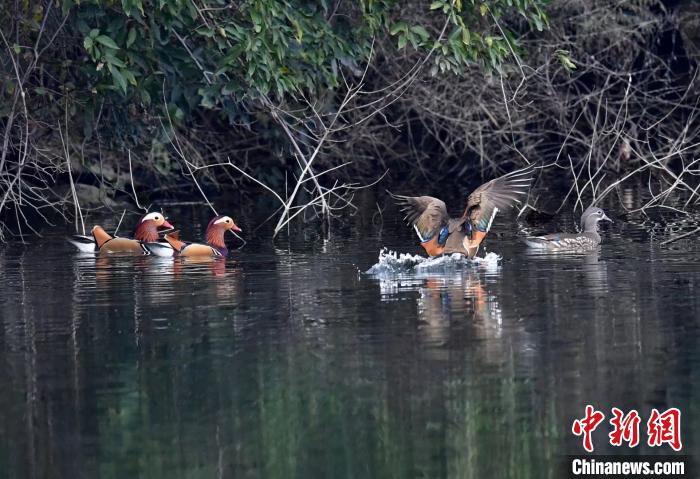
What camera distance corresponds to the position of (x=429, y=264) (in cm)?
1412

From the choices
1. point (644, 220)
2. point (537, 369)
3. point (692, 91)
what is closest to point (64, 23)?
point (644, 220)

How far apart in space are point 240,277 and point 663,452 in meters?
6.69

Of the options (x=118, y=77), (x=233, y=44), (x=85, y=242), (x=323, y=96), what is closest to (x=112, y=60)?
Result: (x=118, y=77)

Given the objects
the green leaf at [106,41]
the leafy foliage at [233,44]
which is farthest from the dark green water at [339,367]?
the leafy foliage at [233,44]

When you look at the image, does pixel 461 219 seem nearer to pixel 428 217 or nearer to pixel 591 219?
pixel 428 217

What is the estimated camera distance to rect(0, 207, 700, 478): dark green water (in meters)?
7.82

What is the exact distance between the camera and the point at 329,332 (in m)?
10.6

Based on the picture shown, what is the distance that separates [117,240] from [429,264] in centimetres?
406

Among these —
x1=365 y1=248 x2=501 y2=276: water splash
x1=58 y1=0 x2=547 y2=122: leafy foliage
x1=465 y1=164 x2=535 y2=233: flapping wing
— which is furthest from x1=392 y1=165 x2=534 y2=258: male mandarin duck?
x1=58 y1=0 x2=547 y2=122: leafy foliage

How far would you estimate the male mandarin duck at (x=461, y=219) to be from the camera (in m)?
14.6

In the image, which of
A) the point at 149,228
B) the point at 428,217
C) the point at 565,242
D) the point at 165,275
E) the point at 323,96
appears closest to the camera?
the point at 165,275

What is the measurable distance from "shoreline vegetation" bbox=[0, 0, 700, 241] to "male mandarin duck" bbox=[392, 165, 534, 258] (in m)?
2.61

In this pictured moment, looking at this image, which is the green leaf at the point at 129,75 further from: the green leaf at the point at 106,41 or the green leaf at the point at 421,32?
the green leaf at the point at 421,32

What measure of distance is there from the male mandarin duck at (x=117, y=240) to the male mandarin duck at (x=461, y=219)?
3308 mm
